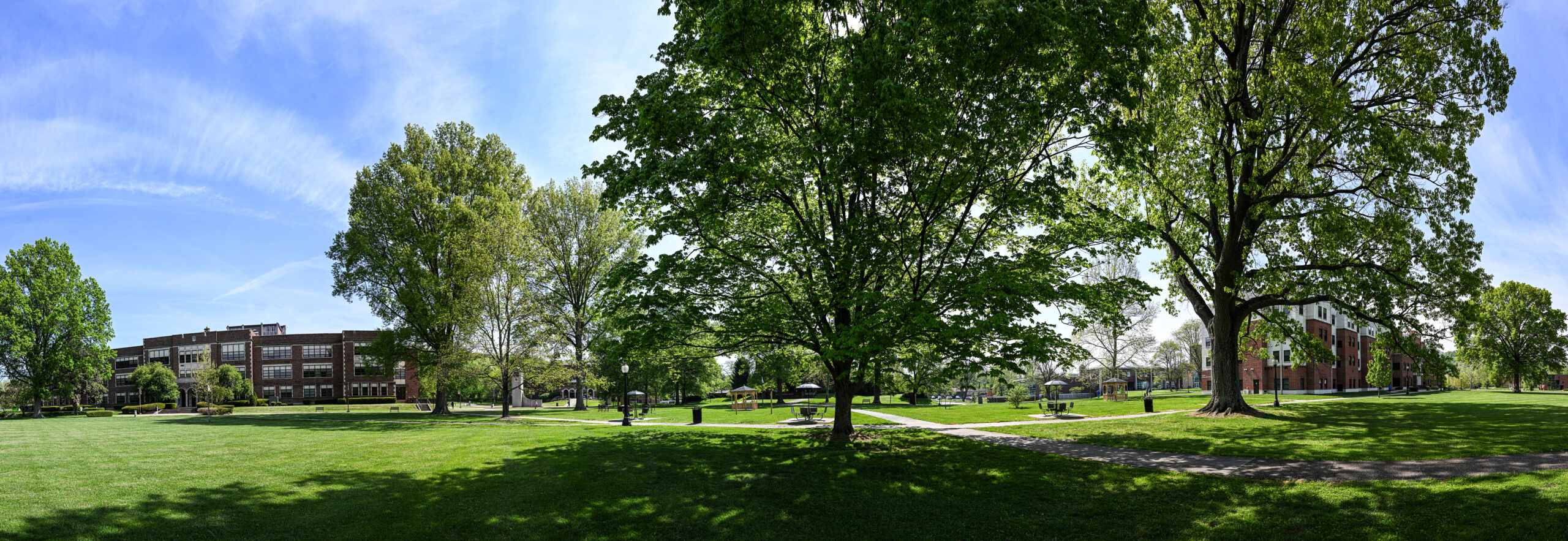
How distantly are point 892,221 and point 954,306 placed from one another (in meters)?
2.37

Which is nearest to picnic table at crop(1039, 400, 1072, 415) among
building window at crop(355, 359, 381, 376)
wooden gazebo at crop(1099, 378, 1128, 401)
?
wooden gazebo at crop(1099, 378, 1128, 401)

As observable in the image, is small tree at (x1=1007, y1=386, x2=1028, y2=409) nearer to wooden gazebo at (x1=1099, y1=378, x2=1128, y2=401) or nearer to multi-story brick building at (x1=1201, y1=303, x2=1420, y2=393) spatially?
wooden gazebo at (x1=1099, y1=378, x2=1128, y2=401)

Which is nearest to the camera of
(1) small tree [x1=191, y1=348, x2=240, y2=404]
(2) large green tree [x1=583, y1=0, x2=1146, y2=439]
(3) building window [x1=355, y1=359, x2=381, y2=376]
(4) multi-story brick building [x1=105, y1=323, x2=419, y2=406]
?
(2) large green tree [x1=583, y1=0, x2=1146, y2=439]

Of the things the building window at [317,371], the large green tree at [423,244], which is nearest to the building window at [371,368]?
A: the large green tree at [423,244]

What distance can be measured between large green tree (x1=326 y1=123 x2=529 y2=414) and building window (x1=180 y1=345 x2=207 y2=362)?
5916cm

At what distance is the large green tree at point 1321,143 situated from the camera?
21.0 meters

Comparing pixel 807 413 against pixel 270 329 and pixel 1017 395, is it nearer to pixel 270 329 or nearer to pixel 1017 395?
pixel 1017 395

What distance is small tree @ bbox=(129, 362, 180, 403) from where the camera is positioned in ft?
201

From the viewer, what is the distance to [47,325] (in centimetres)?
4647

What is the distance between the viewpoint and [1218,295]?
82.1 feet

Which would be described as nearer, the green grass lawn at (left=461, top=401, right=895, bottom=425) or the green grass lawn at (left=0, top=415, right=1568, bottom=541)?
the green grass lawn at (left=0, top=415, right=1568, bottom=541)

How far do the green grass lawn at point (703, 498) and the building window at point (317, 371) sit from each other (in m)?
71.4

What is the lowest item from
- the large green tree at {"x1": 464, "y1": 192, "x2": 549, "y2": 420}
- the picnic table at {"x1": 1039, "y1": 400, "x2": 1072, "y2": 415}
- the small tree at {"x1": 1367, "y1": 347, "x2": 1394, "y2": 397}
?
the small tree at {"x1": 1367, "y1": 347, "x2": 1394, "y2": 397}

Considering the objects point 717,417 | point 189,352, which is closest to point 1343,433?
point 717,417
